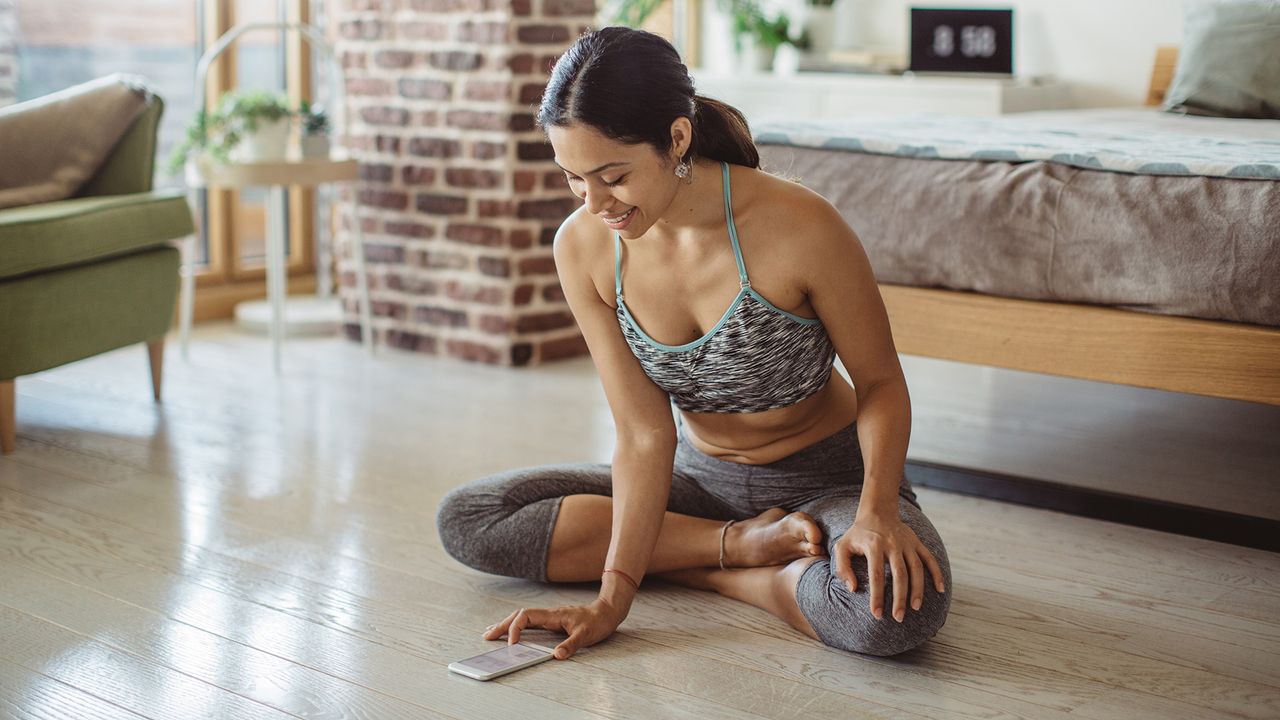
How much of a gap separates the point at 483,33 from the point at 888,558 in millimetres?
2443

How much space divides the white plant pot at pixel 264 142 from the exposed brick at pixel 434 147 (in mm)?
374

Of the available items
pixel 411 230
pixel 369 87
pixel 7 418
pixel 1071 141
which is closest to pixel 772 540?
pixel 1071 141

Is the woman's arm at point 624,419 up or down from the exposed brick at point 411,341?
up

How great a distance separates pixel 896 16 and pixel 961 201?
3012 millimetres

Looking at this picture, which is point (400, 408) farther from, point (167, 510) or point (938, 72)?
point (938, 72)

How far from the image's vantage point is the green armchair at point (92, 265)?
2875 millimetres

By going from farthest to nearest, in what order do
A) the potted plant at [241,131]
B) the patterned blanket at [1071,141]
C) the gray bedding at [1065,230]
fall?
the potted plant at [241,131], the patterned blanket at [1071,141], the gray bedding at [1065,230]

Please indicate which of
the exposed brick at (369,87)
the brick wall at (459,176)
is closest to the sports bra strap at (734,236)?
the brick wall at (459,176)

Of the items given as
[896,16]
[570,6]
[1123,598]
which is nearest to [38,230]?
[570,6]

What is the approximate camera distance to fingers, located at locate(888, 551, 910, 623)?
173 cm

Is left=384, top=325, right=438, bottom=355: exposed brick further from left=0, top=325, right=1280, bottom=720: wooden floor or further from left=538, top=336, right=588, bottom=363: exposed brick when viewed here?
left=0, top=325, right=1280, bottom=720: wooden floor

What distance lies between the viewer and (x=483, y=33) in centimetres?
378

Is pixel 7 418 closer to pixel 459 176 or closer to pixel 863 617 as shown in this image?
pixel 459 176

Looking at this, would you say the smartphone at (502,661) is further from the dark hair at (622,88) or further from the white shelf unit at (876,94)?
the white shelf unit at (876,94)
